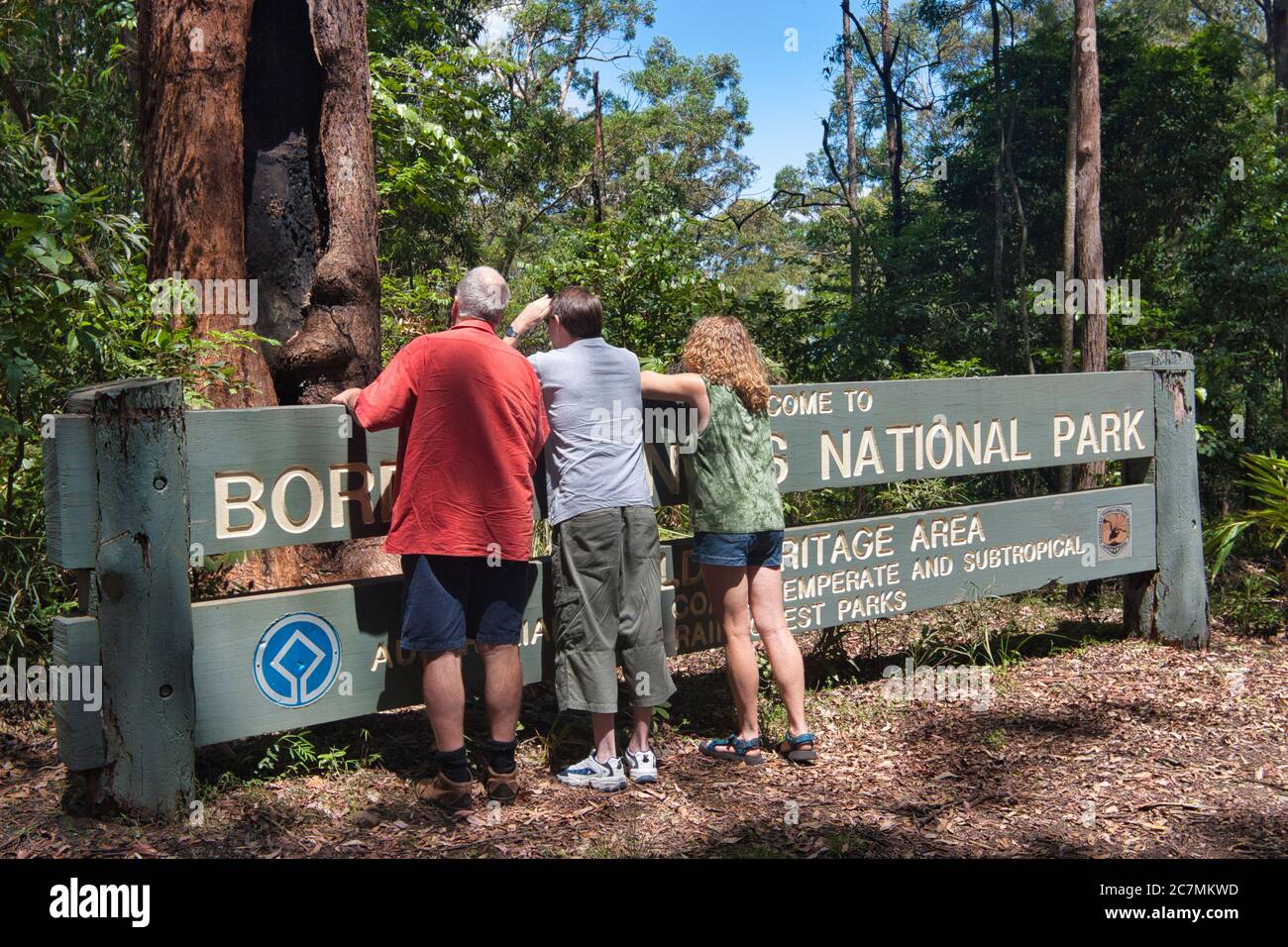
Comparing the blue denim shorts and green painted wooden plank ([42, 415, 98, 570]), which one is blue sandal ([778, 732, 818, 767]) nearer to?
the blue denim shorts

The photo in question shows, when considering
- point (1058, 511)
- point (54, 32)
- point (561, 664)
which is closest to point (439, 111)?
point (54, 32)

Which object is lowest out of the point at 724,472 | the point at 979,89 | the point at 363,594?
the point at 363,594

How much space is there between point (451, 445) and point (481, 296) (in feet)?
1.98

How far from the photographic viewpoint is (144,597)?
338 centimetres

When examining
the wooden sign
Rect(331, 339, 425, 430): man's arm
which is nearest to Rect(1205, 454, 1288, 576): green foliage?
the wooden sign

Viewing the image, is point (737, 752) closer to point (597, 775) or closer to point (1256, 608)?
point (597, 775)

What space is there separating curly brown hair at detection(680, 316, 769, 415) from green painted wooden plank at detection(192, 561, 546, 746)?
3.77ft

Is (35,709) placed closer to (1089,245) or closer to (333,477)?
(333,477)

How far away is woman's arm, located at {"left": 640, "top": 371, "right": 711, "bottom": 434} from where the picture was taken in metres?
4.29

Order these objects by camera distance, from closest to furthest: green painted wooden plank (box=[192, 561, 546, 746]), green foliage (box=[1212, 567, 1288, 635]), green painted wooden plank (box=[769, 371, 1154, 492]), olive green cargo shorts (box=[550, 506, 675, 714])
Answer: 1. green painted wooden plank (box=[192, 561, 546, 746])
2. olive green cargo shorts (box=[550, 506, 675, 714])
3. green painted wooden plank (box=[769, 371, 1154, 492])
4. green foliage (box=[1212, 567, 1288, 635])

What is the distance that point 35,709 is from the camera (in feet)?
14.7

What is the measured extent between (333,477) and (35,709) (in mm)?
1866

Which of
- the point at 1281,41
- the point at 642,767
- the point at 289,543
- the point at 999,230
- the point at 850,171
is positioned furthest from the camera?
the point at 850,171

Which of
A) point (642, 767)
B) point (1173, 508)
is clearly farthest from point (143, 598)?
point (1173, 508)
